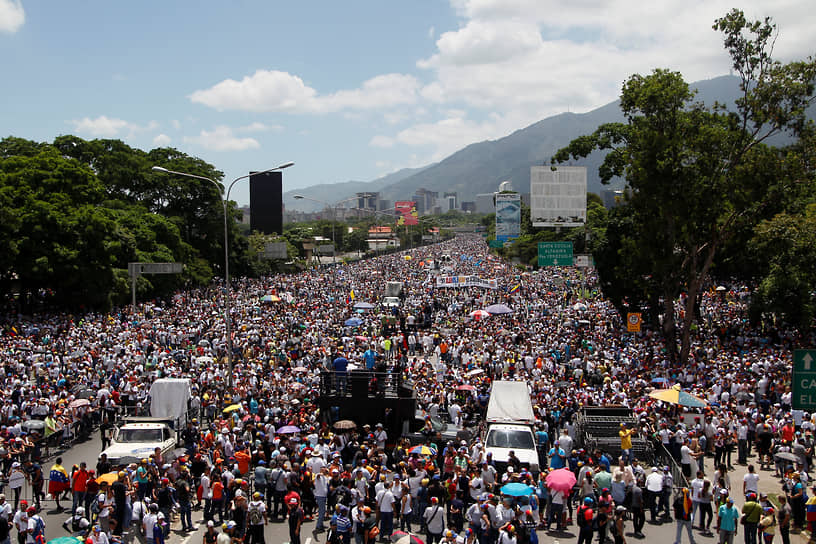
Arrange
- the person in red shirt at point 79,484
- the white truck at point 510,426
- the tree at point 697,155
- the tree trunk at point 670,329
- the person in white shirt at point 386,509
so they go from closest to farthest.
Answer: the person in white shirt at point 386,509 < the person in red shirt at point 79,484 < the white truck at point 510,426 < the tree at point 697,155 < the tree trunk at point 670,329

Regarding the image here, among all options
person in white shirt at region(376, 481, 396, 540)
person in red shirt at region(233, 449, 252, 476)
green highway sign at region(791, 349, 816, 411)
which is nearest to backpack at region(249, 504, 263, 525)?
person in white shirt at region(376, 481, 396, 540)

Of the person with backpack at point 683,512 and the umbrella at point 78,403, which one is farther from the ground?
the umbrella at point 78,403

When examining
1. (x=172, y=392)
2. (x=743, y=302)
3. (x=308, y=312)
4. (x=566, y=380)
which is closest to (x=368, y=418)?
(x=172, y=392)

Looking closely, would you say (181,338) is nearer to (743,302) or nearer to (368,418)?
(368,418)

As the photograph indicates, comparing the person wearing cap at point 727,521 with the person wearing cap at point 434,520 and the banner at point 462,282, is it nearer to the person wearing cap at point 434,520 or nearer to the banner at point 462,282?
the person wearing cap at point 434,520

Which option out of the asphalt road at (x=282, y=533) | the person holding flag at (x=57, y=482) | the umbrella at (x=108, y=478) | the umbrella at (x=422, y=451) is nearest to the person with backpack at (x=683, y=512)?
the asphalt road at (x=282, y=533)

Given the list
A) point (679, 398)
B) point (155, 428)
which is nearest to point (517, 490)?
point (679, 398)

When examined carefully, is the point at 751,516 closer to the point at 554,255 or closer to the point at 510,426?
the point at 510,426
